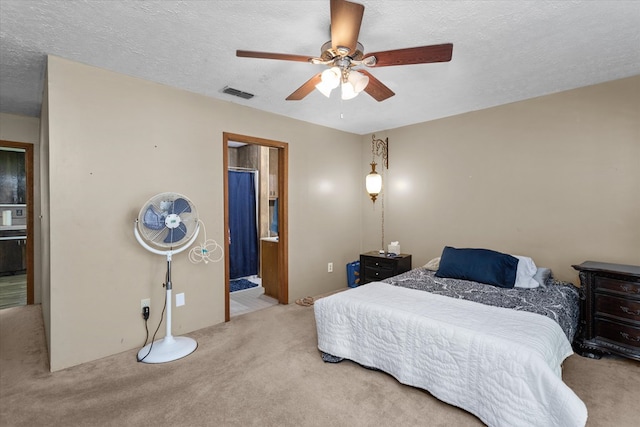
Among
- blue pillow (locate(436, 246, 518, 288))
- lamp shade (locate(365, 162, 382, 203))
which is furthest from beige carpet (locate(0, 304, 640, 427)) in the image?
lamp shade (locate(365, 162, 382, 203))

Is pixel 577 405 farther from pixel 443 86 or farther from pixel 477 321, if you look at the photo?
pixel 443 86

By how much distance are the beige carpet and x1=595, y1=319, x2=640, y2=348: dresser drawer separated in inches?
6.9

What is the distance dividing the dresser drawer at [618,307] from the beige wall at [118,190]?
3325 mm

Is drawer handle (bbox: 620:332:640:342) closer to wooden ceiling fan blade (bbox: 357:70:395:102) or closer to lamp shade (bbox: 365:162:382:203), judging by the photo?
wooden ceiling fan blade (bbox: 357:70:395:102)

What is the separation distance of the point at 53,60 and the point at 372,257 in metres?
3.50

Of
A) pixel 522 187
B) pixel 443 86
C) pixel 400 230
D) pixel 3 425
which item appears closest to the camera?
pixel 3 425

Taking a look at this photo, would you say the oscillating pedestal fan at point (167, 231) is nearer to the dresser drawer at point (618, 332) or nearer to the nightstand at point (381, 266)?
the nightstand at point (381, 266)

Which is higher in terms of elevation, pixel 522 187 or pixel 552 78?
pixel 552 78

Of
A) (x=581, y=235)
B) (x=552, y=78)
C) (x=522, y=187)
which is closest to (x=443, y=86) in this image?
(x=552, y=78)

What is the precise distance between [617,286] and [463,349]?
160 cm

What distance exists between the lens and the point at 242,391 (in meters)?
2.07

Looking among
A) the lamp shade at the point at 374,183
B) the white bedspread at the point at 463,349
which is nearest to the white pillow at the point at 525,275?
the white bedspread at the point at 463,349

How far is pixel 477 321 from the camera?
1939 mm

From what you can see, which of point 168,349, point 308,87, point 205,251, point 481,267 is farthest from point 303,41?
point 168,349
